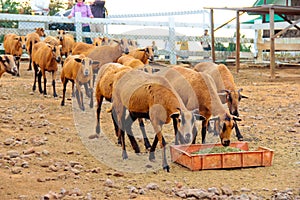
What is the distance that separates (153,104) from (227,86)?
93.3 inches

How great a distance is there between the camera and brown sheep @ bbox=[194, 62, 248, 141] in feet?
26.8

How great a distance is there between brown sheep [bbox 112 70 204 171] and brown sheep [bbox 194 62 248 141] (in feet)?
4.19

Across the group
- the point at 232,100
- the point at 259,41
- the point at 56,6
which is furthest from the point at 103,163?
the point at 56,6

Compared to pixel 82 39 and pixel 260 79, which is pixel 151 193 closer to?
pixel 260 79

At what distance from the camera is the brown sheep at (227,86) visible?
26.8ft

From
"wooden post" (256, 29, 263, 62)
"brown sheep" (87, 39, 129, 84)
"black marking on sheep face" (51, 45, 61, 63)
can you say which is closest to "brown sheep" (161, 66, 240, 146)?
"black marking on sheep face" (51, 45, 61, 63)

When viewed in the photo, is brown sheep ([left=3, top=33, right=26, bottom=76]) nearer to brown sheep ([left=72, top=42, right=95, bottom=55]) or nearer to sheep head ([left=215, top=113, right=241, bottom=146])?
brown sheep ([left=72, top=42, right=95, bottom=55])

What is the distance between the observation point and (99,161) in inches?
267

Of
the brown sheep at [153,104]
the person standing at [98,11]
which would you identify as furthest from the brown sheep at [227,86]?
the person standing at [98,11]

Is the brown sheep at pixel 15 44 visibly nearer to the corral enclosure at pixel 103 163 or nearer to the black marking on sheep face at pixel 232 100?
the corral enclosure at pixel 103 163

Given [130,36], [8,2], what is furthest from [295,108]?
[8,2]

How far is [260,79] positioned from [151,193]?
11.6 metres

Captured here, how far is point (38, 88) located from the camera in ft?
44.1

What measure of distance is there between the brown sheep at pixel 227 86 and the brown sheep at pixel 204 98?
2.23 feet
